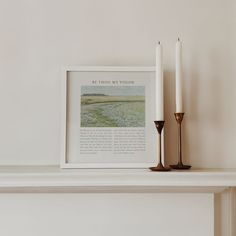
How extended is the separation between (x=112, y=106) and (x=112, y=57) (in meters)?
0.16

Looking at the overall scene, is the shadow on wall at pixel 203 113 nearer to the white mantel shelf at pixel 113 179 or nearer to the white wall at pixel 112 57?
the white wall at pixel 112 57

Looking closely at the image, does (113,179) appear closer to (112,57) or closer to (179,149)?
(179,149)

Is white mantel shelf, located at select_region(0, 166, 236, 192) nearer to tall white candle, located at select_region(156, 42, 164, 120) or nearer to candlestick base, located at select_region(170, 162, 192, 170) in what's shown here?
candlestick base, located at select_region(170, 162, 192, 170)

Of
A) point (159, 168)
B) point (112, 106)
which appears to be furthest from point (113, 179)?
point (112, 106)

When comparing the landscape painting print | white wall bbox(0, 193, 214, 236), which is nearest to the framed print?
the landscape painting print

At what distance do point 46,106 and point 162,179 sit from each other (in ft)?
1.38

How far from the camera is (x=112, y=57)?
1.18 meters

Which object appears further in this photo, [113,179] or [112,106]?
[112,106]

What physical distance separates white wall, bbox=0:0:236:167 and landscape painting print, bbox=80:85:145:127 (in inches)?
3.6

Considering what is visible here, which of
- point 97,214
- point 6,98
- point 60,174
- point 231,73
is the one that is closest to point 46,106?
point 6,98

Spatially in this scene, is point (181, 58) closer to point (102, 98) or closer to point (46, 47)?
point (102, 98)

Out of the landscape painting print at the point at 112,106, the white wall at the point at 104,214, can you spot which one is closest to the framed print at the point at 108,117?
the landscape painting print at the point at 112,106

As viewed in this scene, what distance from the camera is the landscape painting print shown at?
113 centimetres

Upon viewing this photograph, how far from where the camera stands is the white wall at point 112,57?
45.8 inches
